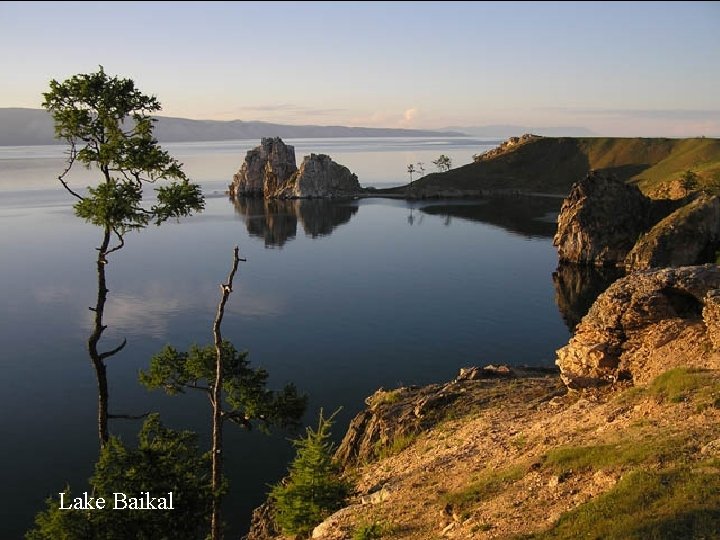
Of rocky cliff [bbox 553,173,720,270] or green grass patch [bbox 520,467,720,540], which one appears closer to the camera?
green grass patch [bbox 520,467,720,540]

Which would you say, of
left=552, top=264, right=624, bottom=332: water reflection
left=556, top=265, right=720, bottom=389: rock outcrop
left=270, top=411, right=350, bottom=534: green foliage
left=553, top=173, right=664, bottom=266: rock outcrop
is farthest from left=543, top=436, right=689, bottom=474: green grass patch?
left=553, top=173, right=664, bottom=266: rock outcrop

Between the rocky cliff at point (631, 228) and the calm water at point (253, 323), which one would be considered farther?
the rocky cliff at point (631, 228)

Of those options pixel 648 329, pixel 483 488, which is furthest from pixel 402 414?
pixel 483 488

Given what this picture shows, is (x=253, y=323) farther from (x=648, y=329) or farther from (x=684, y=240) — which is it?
(x=684, y=240)

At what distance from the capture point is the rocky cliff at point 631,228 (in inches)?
4739

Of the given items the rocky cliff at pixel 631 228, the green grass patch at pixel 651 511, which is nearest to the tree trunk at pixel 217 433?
the green grass patch at pixel 651 511

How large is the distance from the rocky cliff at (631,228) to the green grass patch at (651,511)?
109m

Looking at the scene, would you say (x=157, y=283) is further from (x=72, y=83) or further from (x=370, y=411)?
(x=72, y=83)

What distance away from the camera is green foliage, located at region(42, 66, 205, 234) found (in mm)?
23703

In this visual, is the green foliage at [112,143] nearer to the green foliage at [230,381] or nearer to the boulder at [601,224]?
the green foliage at [230,381]

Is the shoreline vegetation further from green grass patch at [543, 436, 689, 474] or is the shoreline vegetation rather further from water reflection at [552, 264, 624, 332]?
water reflection at [552, 264, 624, 332]

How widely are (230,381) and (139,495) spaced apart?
21.2 feet

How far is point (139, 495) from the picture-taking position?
77.5 feet

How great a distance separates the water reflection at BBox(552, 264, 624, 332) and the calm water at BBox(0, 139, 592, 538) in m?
2.02
